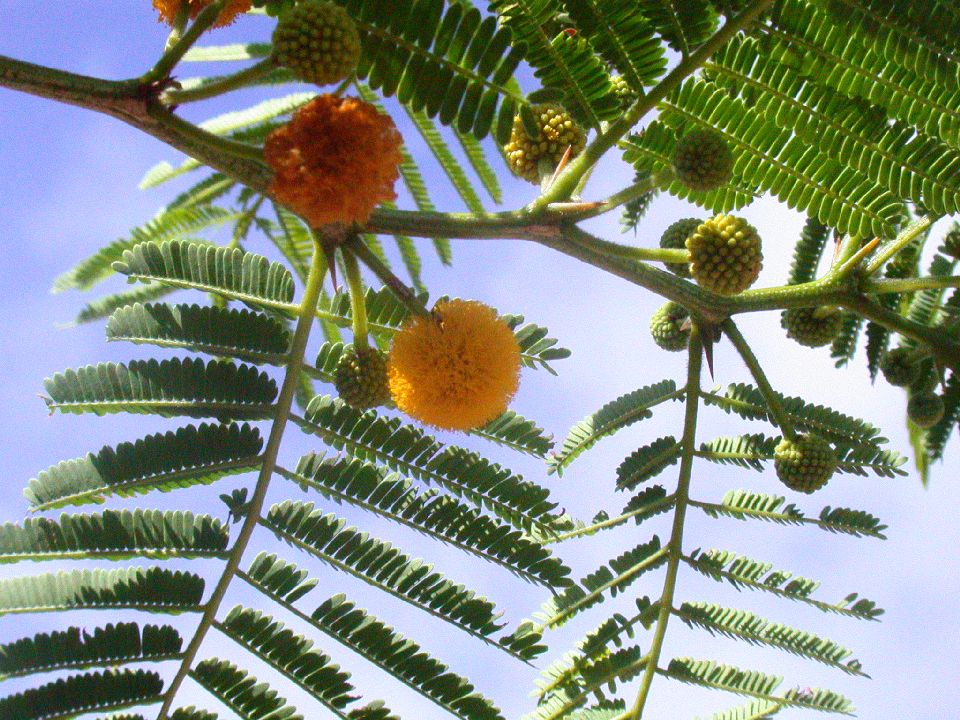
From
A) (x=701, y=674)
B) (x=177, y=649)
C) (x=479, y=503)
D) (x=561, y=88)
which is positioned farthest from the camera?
(x=701, y=674)

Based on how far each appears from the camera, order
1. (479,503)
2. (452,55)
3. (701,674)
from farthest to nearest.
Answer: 1. (701,674)
2. (479,503)
3. (452,55)

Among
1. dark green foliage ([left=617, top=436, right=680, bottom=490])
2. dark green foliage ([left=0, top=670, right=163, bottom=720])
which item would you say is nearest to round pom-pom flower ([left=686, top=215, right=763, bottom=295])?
dark green foliage ([left=617, top=436, right=680, bottom=490])

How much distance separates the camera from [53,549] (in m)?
2.45

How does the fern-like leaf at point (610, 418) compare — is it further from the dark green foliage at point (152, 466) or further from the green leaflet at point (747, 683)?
the dark green foliage at point (152, 466)

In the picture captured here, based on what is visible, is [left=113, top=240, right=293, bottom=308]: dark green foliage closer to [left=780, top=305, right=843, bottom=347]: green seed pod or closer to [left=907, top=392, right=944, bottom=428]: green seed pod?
[left=780, top=305, right=843, bottom=347]: green seed pod

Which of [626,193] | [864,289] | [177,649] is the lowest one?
[177,649]

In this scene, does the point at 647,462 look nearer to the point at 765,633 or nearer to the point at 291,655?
the point at 765,633

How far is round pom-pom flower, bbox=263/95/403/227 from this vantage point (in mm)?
1949

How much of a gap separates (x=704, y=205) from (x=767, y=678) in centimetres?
191

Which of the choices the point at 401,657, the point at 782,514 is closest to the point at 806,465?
the point at 782,514

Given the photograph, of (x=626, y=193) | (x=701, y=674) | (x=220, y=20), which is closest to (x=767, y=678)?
(x=701, y=674)

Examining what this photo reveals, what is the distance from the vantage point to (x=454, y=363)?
2453mm

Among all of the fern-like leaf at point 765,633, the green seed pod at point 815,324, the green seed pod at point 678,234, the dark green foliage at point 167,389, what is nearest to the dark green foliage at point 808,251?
the green seed pod at point 815,324

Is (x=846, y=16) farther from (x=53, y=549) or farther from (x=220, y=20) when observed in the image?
(x=53, y=549)
